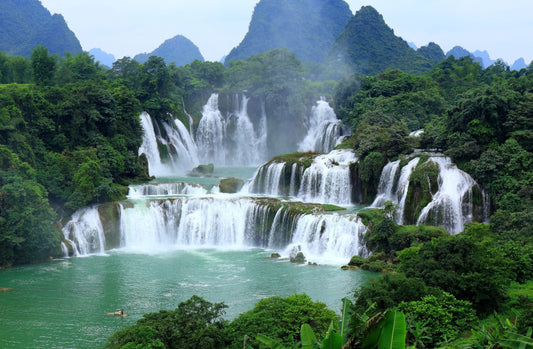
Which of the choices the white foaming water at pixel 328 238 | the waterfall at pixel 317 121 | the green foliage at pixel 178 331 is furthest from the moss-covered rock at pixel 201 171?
the green foliage at pixel 178 331

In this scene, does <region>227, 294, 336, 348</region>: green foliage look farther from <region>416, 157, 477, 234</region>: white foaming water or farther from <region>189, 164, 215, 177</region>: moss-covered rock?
<region>189, 164, 215, 177</region>: moss-covered rock

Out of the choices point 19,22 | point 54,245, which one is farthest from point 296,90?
point 19,22

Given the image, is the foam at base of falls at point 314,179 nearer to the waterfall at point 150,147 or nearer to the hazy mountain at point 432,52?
the waterfall at point 150,147

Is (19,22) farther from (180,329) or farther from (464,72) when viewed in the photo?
(180,329)


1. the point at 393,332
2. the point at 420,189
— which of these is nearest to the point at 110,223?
the point at 420,189

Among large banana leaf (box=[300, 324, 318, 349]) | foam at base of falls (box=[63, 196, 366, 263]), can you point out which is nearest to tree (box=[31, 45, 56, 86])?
foam at base of falls (box=[63, 196, 366, 263])

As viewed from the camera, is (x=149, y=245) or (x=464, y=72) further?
(x=464, y=72)
